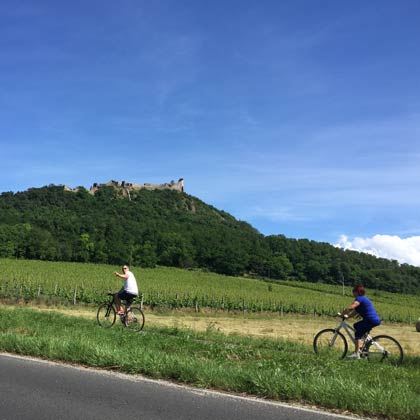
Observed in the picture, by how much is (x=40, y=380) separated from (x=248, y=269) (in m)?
103

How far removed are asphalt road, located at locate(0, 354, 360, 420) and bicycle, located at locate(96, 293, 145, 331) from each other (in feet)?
20.5

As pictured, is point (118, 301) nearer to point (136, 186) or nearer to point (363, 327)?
point (363, 327)

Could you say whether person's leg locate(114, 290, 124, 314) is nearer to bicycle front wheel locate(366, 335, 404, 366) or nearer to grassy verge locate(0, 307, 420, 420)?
grassy verge locate(0, 307, 420, 420)

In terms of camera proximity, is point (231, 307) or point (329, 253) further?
point (329, 253)

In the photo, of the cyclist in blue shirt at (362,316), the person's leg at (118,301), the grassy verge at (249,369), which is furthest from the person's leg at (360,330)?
the person's leg at (118,301)

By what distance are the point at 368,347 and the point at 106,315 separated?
7530 mm

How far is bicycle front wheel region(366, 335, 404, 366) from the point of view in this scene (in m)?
9.19

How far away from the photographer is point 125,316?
1287 cm

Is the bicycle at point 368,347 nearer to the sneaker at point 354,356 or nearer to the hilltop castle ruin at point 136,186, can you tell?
the sneaker at point 354,356

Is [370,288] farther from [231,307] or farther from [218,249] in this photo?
[231,307]

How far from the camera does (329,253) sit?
117125 mm

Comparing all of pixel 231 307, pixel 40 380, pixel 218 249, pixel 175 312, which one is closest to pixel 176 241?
pixel 218 249

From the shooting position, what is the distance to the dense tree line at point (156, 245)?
301ft

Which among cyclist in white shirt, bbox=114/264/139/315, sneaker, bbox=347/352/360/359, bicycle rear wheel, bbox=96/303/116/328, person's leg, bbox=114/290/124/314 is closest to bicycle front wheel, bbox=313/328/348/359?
sneaker, bbox=347/352/360/359
